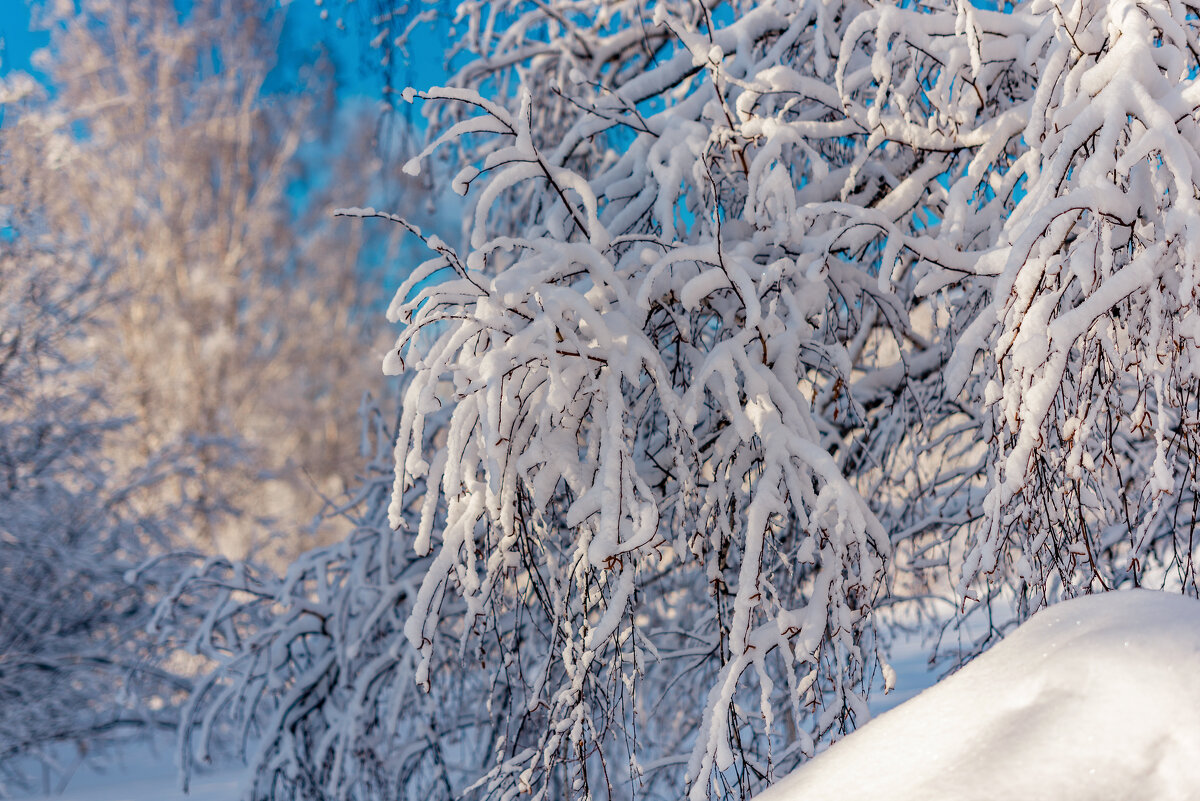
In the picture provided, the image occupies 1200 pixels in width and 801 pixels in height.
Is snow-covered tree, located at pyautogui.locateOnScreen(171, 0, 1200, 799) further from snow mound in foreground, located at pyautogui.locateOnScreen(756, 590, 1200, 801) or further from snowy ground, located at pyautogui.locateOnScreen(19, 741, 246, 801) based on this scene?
snowy ground, located at pyautogui.locateOnScreen(19, 741, 246, 801)

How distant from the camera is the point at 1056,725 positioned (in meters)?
1.03

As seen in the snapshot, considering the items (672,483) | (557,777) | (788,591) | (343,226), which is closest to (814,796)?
(672,483)

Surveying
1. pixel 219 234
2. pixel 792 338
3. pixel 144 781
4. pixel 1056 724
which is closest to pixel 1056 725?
pixel 1056 724

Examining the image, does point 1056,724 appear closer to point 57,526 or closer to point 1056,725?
point 1056,725

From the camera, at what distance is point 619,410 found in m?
2.11

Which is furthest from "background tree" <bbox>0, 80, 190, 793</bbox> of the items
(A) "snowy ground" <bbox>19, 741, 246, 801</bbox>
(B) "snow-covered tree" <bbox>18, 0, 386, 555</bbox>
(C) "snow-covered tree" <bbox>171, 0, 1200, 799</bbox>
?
(B) "snow-covered tree" <bbox>18, 0, 386, 555</bbox>

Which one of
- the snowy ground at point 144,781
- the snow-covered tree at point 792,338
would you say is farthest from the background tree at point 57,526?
A: the snow-covered tree at point 792,338

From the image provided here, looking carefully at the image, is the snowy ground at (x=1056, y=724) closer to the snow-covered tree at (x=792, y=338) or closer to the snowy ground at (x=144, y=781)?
the snow-covered tree at (x=792, y=338)

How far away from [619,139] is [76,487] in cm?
621

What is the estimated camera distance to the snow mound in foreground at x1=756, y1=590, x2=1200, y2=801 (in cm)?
97

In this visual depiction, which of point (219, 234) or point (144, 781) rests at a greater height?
point (219, 234)

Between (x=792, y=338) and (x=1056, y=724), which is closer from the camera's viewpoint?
(x=1056, y=724)

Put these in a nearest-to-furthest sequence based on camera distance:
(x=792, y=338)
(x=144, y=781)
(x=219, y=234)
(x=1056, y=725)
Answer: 1. (x=1056, y=725)
2. (x=792, y=338)
3. (x=144, y=781)
4. (x=219, y=234)

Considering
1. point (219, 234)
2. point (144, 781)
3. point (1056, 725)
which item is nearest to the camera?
point (1056, 725)
